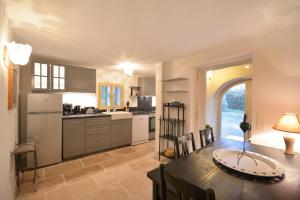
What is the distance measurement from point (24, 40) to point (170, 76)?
271 cm

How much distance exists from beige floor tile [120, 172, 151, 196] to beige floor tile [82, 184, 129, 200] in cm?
9

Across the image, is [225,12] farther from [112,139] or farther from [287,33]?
[112,139]

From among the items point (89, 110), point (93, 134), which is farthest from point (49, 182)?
point (89, 110)

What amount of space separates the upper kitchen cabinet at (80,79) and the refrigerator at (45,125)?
0.55m

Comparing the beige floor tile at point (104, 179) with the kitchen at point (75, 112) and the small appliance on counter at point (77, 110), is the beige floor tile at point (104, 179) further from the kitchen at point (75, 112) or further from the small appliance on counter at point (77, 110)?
the small appliance on counter at point (77, 110)

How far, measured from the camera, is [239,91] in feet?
14.4

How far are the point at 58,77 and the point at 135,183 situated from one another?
109 inches

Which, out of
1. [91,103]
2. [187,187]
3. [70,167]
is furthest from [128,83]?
[187,187]

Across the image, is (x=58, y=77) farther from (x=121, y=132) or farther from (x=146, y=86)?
(x=146, y=86)

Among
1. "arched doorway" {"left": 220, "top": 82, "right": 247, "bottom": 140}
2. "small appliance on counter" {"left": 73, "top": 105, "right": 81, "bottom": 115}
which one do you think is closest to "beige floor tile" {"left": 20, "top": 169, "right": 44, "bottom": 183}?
"small appliance on counter" {"left": 73, "top": 105, "right": 81, "bottom": 115}

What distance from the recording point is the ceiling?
136 centimetres

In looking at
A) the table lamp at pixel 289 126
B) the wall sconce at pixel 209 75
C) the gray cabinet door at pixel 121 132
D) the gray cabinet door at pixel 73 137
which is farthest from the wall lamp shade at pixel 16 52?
the wall sconce at pixel 209 75

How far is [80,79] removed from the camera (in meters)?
3.52

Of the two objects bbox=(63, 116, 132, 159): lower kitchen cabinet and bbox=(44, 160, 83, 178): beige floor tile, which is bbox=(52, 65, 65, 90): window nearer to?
→ bbox=(63, 116, 132, 159): lower kitchen cabinet
